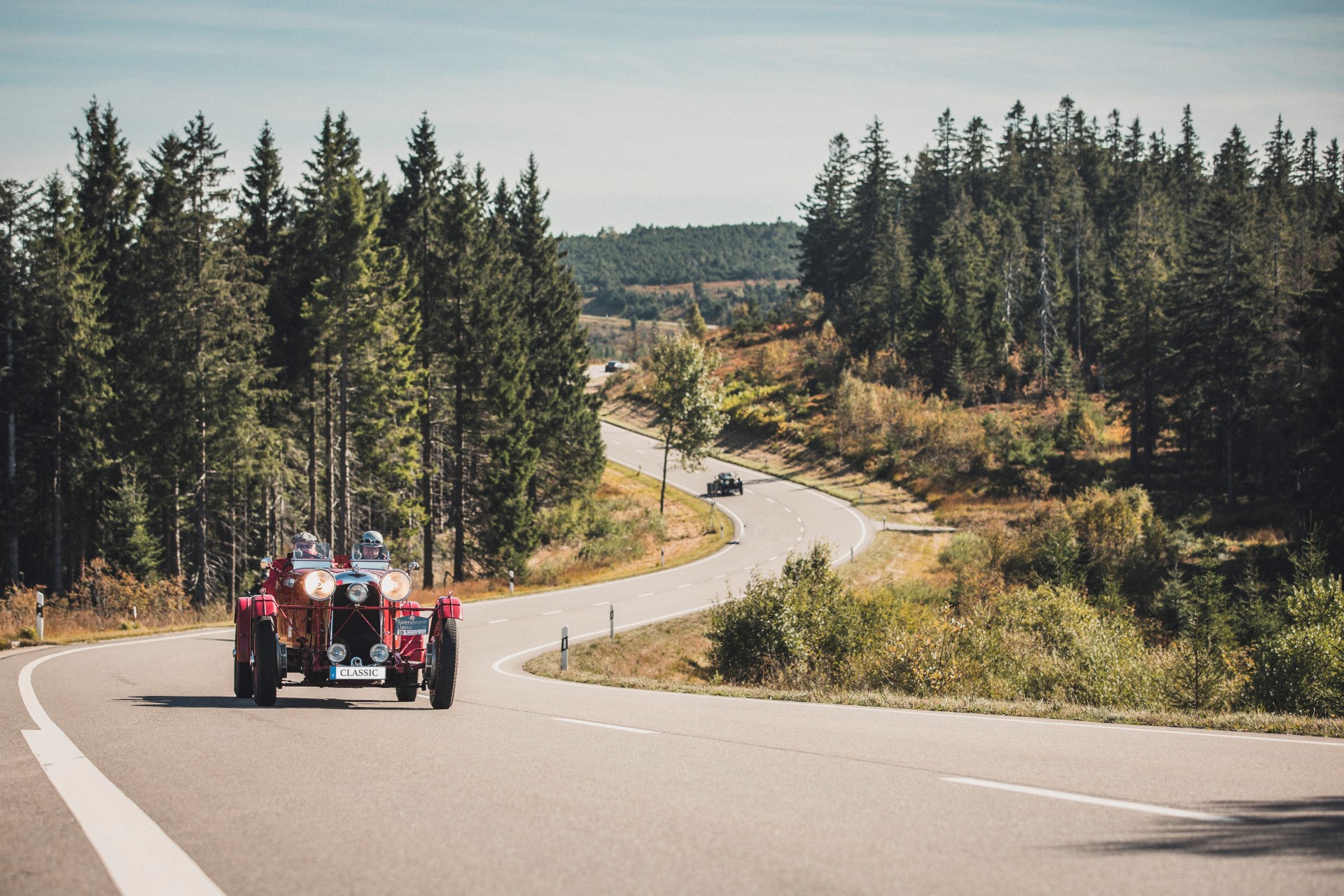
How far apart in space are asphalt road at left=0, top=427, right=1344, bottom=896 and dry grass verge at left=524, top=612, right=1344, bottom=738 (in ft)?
4.46

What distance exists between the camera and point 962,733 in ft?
30.2

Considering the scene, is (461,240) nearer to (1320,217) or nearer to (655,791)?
(655,791)

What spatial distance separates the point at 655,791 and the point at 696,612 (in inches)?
1087

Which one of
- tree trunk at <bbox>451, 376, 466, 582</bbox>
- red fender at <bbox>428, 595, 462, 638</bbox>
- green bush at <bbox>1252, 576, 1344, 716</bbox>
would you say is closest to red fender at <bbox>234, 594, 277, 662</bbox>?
red fender at <bbox>428, 595, 462, 638</bbox>

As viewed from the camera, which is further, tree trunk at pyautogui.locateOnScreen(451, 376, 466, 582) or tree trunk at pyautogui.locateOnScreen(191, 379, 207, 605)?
tree trunk at pyautogui.locateOnScreen(451, 376, 466, 582)

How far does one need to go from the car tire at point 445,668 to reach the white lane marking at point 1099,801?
20.3ft

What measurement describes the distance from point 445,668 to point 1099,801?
7.24m

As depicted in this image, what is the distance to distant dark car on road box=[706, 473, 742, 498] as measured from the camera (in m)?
68.2

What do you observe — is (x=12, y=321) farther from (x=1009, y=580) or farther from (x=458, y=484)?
(x=1009, y=580)

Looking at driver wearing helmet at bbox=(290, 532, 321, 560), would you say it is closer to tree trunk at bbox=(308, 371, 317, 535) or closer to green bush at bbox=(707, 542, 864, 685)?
green bush at bbox=(707, 542, 864, 685)

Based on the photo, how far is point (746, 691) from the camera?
50.4 ft

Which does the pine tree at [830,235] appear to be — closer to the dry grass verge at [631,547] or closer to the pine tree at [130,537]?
the dry grass verge at [631,547]

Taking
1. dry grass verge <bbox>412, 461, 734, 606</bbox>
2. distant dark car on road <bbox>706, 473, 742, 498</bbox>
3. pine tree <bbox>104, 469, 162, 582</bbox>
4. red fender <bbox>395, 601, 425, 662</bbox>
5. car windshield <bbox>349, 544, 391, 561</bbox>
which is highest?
car windshield <bbox>349, 544, 391, 561</bbox>

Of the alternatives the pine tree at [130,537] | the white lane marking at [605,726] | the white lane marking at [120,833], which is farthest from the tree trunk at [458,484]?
the white lane marking at [120,833]
